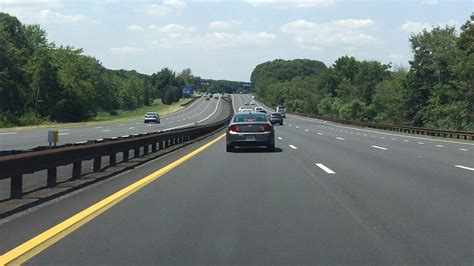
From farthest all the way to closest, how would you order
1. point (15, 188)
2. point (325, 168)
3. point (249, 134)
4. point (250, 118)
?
1. point (250, 118)
2. point (249, 134)
3. point (325, 168)
4. point (15, 188)

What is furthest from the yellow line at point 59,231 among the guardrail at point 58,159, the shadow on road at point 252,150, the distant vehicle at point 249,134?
the shadow on road at point 252,150

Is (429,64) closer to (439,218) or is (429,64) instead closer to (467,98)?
(467,98)

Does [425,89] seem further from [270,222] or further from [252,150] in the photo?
[270,222]

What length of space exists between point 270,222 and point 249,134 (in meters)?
14.8

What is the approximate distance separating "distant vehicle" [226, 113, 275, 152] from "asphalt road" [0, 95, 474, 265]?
8.64 m

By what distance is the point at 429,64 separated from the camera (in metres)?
94.2

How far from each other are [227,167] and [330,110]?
153174 mm

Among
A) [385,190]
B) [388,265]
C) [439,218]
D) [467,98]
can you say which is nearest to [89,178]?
[385,190]

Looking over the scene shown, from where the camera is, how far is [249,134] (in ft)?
74.9

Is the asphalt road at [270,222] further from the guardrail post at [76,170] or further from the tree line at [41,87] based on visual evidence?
the tree line at [41,87]

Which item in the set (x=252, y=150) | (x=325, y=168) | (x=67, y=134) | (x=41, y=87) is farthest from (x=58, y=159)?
(x=41, y=87)

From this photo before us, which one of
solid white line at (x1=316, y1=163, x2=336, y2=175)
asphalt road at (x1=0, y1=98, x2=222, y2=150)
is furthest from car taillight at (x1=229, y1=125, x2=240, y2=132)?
asphalt road at (x1=0, y1=98, x2=222, y2=150)

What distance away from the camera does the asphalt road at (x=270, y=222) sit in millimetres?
6254

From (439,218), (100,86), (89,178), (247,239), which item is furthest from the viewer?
(100,86)
